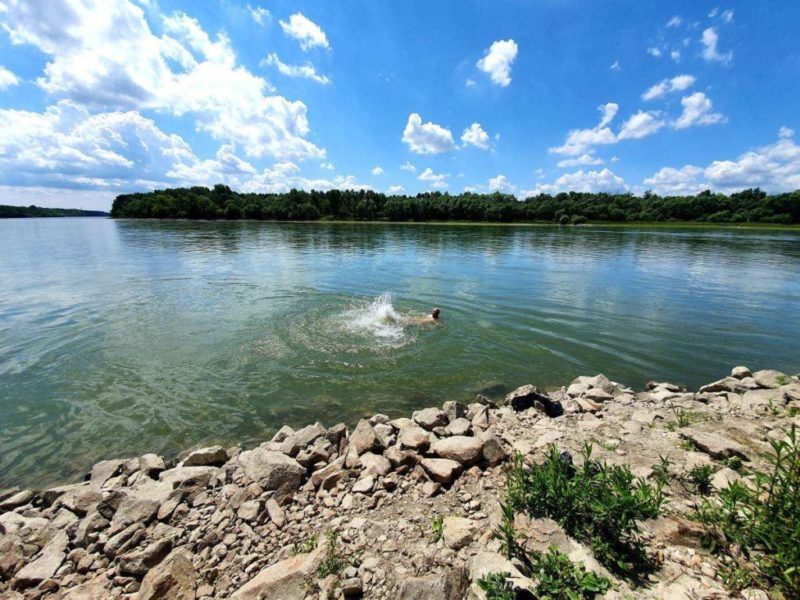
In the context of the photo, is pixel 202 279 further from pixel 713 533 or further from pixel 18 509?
pixel 713 533

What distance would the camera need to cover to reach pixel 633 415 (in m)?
8.90

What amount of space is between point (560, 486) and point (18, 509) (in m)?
10.3

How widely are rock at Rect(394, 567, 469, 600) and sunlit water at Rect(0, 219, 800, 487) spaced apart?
253 inches

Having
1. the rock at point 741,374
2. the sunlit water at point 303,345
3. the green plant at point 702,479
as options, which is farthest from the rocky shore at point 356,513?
the rock at point 741,374

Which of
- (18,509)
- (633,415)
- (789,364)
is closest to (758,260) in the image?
(789,364)

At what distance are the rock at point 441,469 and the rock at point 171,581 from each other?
3.92 m

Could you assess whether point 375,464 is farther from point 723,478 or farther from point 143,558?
point 723,478

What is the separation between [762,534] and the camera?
4020mm

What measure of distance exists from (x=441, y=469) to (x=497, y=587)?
269cm

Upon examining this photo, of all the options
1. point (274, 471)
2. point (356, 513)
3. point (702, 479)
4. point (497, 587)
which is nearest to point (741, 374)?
point (702, 479)

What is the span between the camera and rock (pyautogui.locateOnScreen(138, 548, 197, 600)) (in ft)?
15.0

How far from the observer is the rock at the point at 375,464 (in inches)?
266

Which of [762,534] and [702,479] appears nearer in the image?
[762,534]

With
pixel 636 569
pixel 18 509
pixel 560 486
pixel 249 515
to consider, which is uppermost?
pixel 560 486
